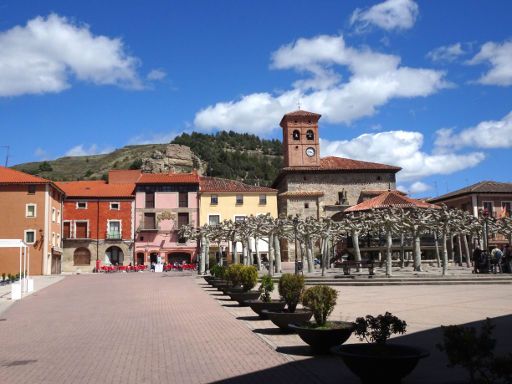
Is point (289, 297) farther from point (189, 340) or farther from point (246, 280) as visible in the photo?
point (246, 280)

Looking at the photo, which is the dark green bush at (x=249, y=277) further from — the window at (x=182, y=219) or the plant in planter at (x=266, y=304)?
the window at (x=182, y=219)

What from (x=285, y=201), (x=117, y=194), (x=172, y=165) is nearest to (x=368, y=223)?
(x=285, y=201)

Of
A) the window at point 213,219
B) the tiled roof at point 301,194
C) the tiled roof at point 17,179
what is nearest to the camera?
the tiled roof at point 17,179

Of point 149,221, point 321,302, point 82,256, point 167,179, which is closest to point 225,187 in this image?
point 167,179

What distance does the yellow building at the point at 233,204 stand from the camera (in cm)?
5953

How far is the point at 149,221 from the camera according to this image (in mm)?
58594

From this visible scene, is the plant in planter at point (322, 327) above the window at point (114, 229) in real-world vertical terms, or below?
below

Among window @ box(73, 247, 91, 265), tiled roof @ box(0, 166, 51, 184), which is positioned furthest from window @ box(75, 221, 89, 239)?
tiled roof @ box(0, 166, 51, 184)

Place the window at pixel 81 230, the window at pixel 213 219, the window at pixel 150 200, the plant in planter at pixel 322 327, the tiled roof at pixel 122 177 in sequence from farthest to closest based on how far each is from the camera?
the tiled roof at pixel 122 177
the window at pixel 213 219
the window at pixel 150 200
the window at pixel 81 230
the plant in planter at pixel 322 327

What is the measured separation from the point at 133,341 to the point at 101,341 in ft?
2.35

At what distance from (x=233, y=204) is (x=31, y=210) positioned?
861 inches

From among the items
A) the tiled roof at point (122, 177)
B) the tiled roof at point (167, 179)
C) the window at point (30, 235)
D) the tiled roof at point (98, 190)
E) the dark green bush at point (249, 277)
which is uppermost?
the tiled roof at point (122, 177)

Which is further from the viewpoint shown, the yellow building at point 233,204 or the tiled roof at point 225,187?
the tiled roof at point 225,187

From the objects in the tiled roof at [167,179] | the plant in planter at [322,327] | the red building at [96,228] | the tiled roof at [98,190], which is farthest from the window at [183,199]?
the plant in planter at [322,327]
